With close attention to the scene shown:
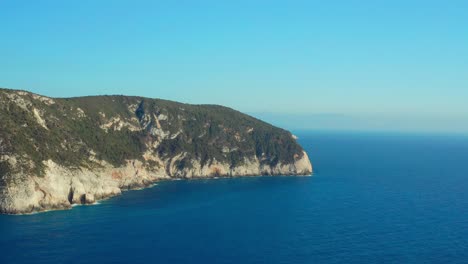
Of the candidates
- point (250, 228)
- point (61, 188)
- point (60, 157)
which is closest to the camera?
point (250, 228)

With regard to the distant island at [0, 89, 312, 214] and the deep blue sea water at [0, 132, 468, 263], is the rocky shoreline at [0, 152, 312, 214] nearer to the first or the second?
the distant island at [0, 89, 312, 214]

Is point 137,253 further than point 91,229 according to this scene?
No

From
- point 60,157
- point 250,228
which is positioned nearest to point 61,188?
point 60,157

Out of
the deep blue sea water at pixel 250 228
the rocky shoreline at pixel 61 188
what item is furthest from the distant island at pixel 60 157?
the deep blue sea water at pixel 250 228

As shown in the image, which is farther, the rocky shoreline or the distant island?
the distant island

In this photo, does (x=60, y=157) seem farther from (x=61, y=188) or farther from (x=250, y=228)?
(x=250, y=228)

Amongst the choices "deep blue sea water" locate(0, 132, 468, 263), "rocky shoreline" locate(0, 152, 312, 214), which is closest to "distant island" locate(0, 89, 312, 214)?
"rocky shoreline" locate(0, 152, 312, 214)

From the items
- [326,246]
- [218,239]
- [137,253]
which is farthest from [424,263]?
[137,253]

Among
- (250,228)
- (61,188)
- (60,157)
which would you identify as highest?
(60,157)

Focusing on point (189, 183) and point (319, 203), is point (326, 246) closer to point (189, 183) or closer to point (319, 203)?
point (319, 203)
